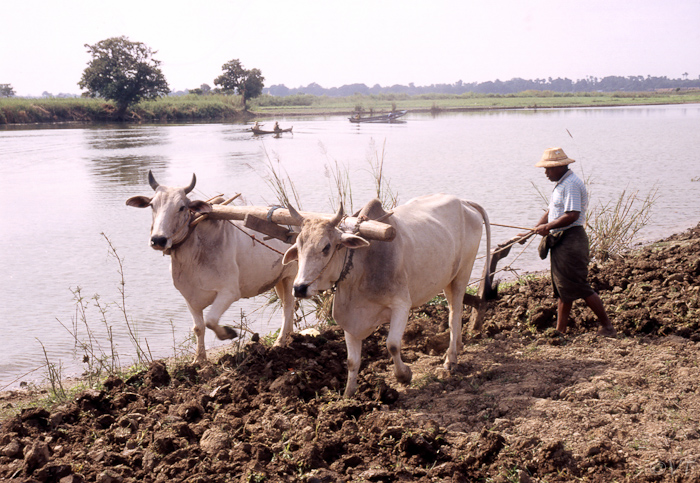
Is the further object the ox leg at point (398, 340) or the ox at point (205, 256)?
the ox at point (205, 256)

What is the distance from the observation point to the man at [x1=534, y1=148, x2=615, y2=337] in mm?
5184

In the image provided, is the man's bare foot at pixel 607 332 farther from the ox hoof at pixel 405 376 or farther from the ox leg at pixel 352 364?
the ox leg at pixel 352 364

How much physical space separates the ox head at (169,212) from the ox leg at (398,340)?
1944mm

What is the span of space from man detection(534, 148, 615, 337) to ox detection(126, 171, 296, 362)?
2.49 meters

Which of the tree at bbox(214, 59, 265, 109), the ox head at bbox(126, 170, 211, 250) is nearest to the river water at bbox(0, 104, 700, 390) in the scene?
the ox head at bbox(126, 170, 211, 250)

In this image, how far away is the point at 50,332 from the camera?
7.38 m

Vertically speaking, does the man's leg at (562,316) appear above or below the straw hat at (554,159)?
below

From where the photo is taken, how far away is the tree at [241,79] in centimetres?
7081

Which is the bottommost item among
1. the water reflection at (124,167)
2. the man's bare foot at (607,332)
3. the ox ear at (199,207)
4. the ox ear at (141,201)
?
the man's bare foot at (607,332)

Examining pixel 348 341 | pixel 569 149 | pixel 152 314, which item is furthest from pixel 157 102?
pixel 348 341

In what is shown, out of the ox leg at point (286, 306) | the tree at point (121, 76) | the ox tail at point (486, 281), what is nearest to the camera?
the ox tail at point (486, 281)

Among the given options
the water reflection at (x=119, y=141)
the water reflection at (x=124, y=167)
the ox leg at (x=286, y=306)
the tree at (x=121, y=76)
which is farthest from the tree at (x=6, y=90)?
the ox leg at (x=286, y=306)

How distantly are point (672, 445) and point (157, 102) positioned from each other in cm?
6073

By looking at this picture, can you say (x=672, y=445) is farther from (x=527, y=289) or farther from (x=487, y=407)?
(x=527, y=289)
